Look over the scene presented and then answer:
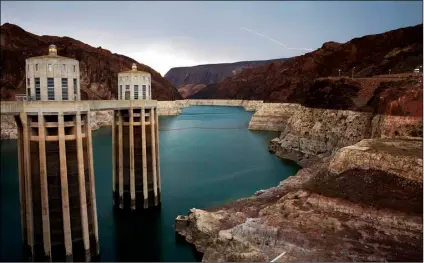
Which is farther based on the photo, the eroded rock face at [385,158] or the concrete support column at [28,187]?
the eroded rock face at [385,158]

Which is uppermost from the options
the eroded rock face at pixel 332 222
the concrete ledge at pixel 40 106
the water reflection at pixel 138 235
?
the concrete ledge at pixel 40 106

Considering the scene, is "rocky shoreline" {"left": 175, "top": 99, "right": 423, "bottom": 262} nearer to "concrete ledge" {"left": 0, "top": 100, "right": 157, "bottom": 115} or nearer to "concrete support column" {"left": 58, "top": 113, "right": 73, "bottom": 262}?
"concrete support column" {"left": 58, "top": 113, "right": 73, "bottom": 262}

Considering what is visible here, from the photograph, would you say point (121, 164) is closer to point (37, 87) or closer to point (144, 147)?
point (144, 147)

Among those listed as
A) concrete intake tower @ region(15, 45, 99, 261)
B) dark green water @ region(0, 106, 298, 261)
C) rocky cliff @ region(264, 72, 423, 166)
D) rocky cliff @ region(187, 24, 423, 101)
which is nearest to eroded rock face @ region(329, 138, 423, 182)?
rocky cliff @ region(264, 72, 423, 166)

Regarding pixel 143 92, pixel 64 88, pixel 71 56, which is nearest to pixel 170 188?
pixel 143 92

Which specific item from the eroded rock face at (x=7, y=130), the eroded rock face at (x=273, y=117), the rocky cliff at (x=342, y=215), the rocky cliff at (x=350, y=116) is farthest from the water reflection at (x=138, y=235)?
the eroded rock face at (x=273, y=117)

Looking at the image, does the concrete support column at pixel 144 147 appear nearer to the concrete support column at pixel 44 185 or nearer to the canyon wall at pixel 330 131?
the concrete support column at pixel 44 185

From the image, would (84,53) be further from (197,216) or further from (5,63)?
(197,216)

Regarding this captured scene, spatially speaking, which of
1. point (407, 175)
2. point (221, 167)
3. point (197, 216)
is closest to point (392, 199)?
point (407, 175)
